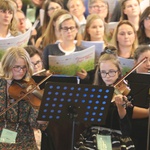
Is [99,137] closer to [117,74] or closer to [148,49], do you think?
[117,74]

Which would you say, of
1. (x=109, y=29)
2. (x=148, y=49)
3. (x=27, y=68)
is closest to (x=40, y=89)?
(x=27, y=68)

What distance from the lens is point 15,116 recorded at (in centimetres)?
434

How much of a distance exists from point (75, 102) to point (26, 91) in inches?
15.8

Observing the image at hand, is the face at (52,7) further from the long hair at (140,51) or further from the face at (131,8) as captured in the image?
the long hair at (140,51)

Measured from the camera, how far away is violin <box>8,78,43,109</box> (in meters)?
4.23

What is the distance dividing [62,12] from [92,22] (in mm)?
328

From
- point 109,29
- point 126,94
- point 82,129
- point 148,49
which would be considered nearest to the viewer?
point 126,94

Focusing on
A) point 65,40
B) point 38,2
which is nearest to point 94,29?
point 65,40

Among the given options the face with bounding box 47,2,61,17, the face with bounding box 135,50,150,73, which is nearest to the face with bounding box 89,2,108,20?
the face with bounding box 47,2,61,17

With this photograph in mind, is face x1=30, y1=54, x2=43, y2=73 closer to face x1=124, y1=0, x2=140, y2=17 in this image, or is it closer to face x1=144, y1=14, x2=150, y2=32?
face x1=144, y1=14, x2=150, y2=32

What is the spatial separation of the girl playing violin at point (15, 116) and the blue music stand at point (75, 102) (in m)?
0.32

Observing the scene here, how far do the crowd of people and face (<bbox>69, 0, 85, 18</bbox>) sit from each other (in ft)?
1.05

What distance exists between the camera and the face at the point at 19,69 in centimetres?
438

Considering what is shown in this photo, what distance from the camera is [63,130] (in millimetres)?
4738
